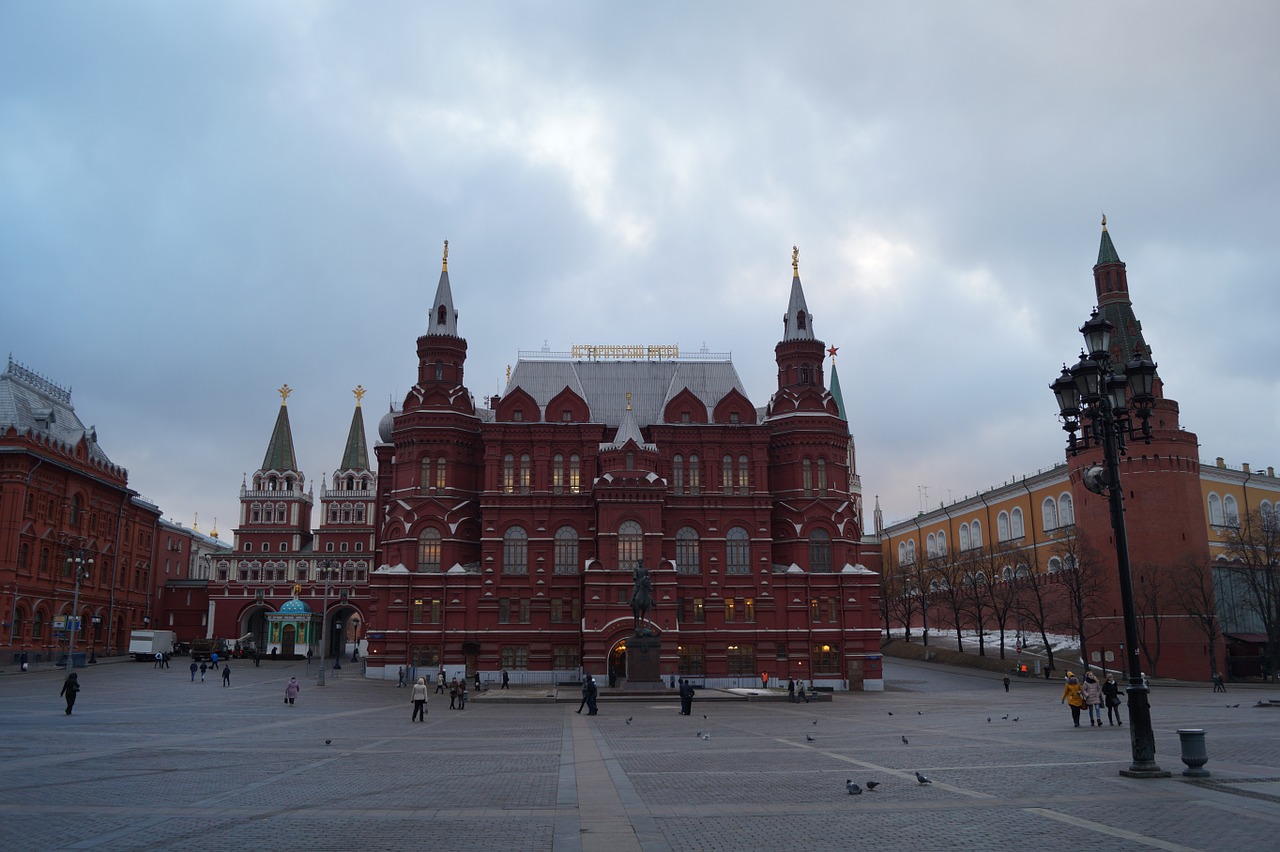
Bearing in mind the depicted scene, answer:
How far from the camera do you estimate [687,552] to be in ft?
229

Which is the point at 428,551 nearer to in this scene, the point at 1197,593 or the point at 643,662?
the point at 643,662

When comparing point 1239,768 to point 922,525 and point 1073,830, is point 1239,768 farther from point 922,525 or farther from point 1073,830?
point 922,525

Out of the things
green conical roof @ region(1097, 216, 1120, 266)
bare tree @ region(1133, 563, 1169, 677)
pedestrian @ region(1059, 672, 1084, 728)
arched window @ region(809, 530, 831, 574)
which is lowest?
pedestrian @ region(1059, 672, 1084, 728)

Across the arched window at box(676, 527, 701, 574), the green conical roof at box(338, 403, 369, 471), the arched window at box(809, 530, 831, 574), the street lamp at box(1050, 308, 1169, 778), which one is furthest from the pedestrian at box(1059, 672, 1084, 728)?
the green conical roof at box(338, 403, 369, 471)

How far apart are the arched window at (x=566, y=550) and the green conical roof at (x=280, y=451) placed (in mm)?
66030

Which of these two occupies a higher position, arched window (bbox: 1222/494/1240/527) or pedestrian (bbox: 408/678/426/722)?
arched window (bbox: 1222/494/1240/527)

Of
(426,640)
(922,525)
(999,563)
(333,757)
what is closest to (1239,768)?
(333,757)

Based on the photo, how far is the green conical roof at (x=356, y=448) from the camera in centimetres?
12550

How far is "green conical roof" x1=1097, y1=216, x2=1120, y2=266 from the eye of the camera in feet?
297

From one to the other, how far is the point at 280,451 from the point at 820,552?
8148 centimetres

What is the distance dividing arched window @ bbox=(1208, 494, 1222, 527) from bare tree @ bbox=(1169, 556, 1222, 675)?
1109 cm

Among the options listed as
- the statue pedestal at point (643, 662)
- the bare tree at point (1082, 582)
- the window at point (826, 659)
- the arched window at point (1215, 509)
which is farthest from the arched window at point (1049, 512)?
the statue pedestal at point (643, 662)

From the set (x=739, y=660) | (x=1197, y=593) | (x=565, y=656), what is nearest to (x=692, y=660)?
(x=739, y=660)

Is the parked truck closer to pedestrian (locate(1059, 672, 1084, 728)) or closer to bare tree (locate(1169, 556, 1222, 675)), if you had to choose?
pedestrian (locate(1059, 672, 1084, 728))
